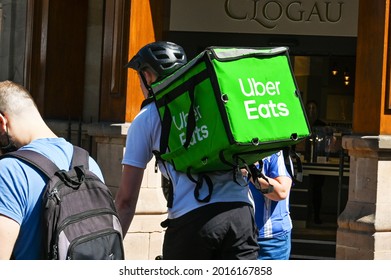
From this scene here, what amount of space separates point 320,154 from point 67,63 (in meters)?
3.46

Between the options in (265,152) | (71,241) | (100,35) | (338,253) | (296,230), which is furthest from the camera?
(296,230)

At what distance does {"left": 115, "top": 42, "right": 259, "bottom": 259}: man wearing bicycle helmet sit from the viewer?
438cm

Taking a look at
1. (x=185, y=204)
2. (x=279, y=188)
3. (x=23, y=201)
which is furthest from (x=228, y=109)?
Answer: (x=279, y=188)

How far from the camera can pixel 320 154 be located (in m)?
12.9

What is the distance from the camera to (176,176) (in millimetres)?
4480

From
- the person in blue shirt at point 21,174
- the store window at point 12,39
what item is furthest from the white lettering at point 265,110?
the store window at point 12,39

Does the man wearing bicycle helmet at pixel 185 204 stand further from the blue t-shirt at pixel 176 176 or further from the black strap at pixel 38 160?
the black strap at pixel 38 160

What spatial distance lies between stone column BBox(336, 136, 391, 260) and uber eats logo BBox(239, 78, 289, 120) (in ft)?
15.5

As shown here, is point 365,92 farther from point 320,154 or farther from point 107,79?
point 320,154

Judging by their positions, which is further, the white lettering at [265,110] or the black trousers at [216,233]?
the black trousers at [216,233]

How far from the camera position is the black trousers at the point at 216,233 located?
437 cm

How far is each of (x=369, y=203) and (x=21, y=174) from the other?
591 centimetres

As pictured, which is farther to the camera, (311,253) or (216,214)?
(311,253)
